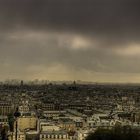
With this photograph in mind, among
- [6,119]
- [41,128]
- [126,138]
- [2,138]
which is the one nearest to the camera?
[126,138]

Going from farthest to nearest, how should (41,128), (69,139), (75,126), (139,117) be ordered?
(139,117)
(75,126)
(41,128)
(69,139)

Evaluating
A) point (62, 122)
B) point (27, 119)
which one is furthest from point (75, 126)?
point (27, 119)

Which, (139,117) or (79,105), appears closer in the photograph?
(139,117)

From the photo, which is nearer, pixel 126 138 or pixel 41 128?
pixel 126 138

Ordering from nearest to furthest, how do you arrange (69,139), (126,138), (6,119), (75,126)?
(126,138), (69,139), (75,126), (6,119)

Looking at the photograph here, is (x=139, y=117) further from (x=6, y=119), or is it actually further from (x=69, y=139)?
(x=69, y=139)

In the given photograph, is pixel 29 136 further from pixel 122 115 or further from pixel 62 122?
pixel 122 115

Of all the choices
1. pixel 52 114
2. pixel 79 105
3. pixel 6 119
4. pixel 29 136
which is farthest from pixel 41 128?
pixel 79 105

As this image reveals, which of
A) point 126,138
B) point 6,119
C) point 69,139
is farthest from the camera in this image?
point 6,119
